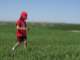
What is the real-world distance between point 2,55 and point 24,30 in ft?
6.69

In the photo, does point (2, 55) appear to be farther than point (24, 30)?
No

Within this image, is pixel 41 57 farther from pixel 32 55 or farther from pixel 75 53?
pixel 75 53

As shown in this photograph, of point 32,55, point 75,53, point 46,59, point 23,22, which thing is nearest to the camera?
point 46,59

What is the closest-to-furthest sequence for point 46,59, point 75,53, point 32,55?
point 46,59, point 32,55, point 75,53

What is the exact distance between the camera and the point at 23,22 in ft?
43.9

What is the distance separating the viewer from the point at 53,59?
10.9 m

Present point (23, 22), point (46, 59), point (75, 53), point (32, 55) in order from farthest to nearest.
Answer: point (23, 22), point (75, 53), point (32, 55), point (46, 59)

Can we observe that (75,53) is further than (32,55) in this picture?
Yes

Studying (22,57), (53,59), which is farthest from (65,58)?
(22,57)

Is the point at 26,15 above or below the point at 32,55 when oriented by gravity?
above

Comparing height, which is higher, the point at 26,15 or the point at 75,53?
the point at 26,15

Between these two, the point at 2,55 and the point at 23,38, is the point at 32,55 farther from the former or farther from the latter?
the point at 23,38

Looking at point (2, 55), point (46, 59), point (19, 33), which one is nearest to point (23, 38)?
point (19, 33)

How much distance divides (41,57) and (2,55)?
1.31 m
